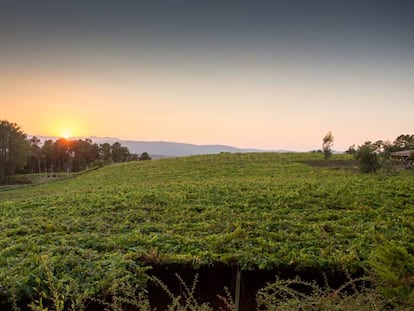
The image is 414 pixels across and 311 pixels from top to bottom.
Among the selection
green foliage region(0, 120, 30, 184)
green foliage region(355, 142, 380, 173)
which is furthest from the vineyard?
green foliage region(0, 120, 30, 184)

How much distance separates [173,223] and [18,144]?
139 feet

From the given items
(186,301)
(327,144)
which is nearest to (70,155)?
(327,144)

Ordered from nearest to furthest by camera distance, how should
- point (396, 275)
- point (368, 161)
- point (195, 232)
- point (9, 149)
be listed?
point (396, 275), point (195, 232), point (368, 161), point (9, 149)

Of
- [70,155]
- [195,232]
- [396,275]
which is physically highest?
[70,155]

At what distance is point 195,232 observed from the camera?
9953 mm

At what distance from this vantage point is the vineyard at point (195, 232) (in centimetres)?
702

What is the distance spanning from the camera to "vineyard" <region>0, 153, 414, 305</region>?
7.02 metres

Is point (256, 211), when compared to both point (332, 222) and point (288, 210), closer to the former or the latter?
point (288, 210)

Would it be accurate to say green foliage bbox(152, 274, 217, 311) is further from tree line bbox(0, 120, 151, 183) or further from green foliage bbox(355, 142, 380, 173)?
tree line bbox(0, 120, 151, 183)

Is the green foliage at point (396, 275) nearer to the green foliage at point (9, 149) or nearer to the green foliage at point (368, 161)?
the green foliage at point (368, 161)

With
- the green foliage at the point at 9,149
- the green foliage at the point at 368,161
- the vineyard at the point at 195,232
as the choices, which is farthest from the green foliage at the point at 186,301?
the green foliage at the point at 9,149

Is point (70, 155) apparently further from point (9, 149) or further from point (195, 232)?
point (195, 232)

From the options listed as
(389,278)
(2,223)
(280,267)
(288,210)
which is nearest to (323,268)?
(280,267)

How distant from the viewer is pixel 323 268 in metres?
7.68
